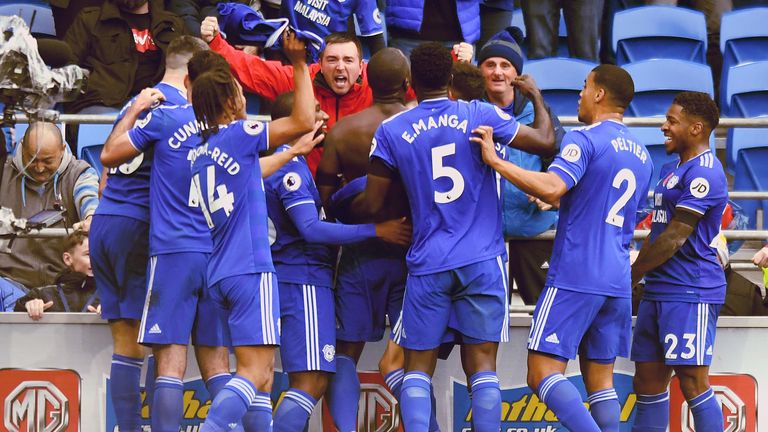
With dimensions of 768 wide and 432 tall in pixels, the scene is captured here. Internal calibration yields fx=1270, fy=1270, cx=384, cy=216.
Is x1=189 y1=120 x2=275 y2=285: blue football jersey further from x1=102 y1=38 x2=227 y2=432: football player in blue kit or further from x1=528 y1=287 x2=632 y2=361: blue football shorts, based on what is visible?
x1=528 y1=287 x2=632 y2=361: blue football shorts

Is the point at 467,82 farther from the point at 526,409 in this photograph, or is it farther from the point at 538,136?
the point at 526,409

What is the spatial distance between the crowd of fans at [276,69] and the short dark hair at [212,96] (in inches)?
41.7

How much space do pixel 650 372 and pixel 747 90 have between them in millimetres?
3610

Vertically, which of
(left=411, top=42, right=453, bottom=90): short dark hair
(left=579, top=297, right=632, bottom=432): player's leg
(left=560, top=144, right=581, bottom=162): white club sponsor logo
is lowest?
(left=579, top=297, right=632, bottom=432): player's leg

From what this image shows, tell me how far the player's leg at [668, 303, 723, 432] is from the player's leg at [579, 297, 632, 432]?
43 centimetres

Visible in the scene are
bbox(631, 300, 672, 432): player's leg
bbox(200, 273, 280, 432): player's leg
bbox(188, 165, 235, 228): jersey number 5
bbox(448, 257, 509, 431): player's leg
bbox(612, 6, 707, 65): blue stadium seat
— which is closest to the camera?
bbox(200, 273, 280, 432): player's leg

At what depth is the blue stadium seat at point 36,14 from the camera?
30.9 ft

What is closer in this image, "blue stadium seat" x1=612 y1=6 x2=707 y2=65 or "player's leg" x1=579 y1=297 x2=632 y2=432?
"player's leg" x1=579 y1=297 x2=632 y2=432

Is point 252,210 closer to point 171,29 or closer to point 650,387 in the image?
point 650,387

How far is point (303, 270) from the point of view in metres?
6.27

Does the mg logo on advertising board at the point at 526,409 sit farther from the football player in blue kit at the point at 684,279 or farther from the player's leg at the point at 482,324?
the player's leg at the point at 482,324

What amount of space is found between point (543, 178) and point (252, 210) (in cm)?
135

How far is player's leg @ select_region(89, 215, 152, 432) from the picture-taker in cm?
620

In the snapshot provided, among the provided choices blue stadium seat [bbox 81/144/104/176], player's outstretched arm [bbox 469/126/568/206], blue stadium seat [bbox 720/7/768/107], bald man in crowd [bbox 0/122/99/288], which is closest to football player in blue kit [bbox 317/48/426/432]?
player's outstretched arm [bbox 469/126/568/206]
